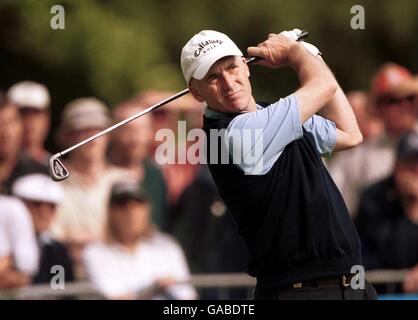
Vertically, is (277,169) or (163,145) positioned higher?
(163,145)

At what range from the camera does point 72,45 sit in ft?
30.6

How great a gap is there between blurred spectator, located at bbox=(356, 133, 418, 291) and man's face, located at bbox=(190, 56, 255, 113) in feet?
11.5

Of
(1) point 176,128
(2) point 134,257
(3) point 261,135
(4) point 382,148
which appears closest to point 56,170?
(3) point 261,135

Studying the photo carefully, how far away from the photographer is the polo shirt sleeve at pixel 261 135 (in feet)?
14.4

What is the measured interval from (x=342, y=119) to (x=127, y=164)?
3.42 m

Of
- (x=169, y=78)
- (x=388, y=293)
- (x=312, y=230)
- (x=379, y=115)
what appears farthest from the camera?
(x=169, y=78)

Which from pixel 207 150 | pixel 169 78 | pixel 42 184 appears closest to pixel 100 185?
pixel 42 184

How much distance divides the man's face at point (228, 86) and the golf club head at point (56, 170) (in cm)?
78

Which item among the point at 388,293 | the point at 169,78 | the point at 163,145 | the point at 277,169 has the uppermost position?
the point at 169,78

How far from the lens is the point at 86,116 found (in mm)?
8047

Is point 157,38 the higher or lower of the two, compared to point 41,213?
higher

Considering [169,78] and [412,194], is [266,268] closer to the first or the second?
[412,194]

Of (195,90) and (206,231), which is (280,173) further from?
(206,231)

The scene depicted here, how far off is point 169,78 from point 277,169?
4814 mm
